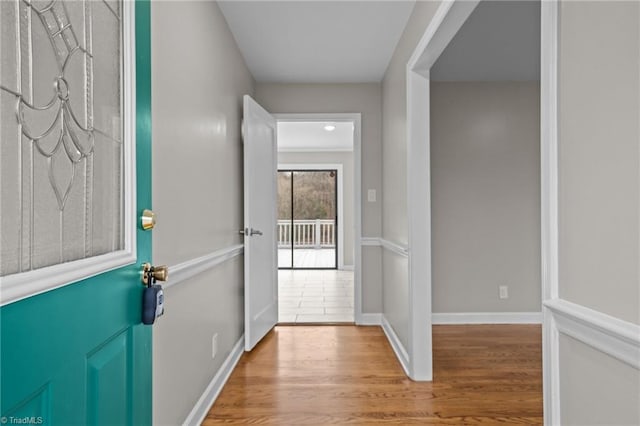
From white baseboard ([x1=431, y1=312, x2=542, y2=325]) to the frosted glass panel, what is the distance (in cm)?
338

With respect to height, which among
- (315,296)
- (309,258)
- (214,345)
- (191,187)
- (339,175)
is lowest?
(315,296)

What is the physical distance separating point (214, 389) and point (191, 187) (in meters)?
1.18

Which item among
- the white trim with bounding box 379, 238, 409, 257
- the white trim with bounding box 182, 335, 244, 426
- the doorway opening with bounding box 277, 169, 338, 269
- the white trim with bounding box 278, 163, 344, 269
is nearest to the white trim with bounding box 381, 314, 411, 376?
the white trim with bounding box 379, 238, 409, 257

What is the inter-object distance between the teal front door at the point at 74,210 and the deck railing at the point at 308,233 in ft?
23.5

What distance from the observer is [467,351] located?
3.01 m

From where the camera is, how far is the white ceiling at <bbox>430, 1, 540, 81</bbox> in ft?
8.28

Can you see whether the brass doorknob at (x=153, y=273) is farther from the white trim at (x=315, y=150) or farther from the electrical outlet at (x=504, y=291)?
the white trim at (x=315, y=150)

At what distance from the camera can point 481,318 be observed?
12.4ft

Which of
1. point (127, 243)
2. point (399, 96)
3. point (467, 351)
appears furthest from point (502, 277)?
point (127, 243)

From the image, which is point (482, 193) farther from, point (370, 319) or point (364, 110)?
point (370, 319)

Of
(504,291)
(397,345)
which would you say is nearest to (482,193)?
(504,291)

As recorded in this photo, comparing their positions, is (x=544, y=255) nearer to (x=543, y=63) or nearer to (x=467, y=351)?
(x=543, y=63)

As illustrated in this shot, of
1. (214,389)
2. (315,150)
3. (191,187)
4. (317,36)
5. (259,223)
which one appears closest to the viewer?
(191,187)

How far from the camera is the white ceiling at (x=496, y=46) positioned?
2523 mm
